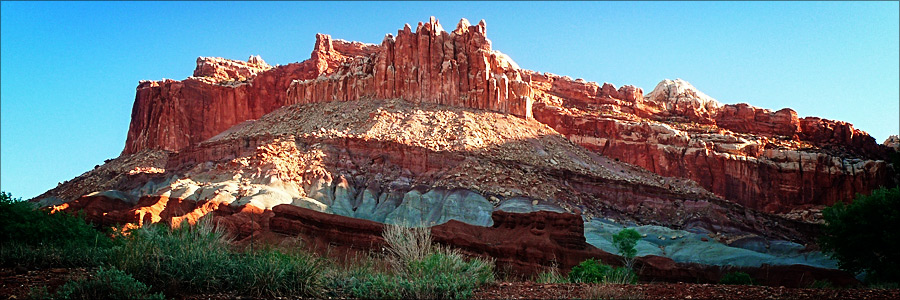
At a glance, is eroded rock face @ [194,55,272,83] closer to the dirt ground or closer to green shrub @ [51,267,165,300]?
the dirt ground

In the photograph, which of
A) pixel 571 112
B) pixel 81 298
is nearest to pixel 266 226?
pixel 81 298

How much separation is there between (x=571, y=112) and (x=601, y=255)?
49023 millimetres

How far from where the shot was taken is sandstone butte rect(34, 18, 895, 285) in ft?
→ 154

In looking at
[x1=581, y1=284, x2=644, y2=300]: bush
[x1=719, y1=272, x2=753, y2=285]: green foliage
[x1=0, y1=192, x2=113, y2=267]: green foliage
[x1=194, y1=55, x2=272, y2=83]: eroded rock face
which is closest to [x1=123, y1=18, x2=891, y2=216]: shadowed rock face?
[x1=194, y1=55, x2=272, y2=83]: eroded rock face

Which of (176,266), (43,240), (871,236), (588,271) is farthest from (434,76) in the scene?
(176,266)

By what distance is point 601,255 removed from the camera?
42312 millimetres

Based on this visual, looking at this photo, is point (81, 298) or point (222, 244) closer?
point (81, 298)

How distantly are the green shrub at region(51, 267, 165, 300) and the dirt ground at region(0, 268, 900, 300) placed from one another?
41.7 inches

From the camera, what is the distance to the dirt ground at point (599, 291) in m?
14.7

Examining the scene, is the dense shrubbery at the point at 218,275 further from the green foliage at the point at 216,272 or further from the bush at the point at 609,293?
the bush at the point at 609,293

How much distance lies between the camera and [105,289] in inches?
540

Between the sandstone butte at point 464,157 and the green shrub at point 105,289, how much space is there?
26.8m

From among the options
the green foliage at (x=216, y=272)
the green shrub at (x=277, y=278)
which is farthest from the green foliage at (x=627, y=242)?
the green foliage at (x=216, y=272)

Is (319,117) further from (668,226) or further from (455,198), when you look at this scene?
(668,226)
